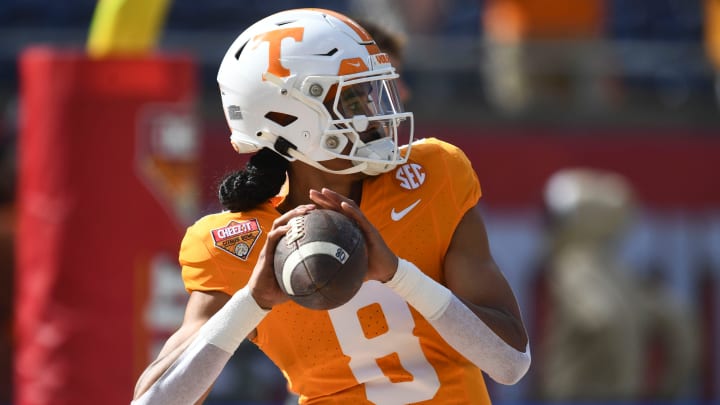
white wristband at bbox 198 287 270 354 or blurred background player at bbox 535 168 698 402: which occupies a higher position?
white wristband at bbox 198 287 270 354

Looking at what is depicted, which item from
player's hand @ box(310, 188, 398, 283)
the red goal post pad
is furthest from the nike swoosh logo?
the red goal post pad

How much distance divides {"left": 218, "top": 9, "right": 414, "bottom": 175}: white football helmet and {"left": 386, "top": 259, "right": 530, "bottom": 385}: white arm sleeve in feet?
0.92

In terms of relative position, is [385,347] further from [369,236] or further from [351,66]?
[351,66]

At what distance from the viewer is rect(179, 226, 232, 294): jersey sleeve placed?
2582 millimetres

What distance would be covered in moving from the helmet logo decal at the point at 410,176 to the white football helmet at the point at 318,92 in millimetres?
43

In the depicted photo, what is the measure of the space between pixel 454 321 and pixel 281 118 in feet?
1.81

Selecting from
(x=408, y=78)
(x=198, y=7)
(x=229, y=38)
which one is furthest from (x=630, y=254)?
(x=198, y=7)

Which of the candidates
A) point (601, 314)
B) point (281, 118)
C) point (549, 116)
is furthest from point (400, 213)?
point (549, 116)

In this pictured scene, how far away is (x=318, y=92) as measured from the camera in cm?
254

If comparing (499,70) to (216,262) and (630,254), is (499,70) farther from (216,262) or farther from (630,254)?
(216,262)

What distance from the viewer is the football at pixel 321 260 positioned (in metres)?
2.25

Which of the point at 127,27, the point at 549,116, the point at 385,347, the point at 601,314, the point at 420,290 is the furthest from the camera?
the point at 549,116

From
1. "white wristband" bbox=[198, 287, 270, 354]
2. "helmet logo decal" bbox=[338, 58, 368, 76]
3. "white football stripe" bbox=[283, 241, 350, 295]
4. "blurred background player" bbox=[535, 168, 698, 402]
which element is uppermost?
"helmet logo decal" bbox=[338, 58, 368, 76]

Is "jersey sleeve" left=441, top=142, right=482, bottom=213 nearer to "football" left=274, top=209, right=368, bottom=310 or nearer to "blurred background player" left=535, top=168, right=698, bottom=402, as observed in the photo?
"football" left=274, top=209, right=368, bottom=310
